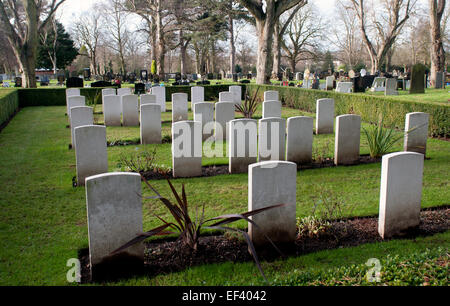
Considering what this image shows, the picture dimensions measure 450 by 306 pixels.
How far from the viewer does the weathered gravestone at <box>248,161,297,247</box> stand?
13.5ft

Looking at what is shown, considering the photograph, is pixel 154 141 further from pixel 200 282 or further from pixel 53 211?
pixel 200 282

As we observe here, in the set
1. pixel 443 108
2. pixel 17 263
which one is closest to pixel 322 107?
pixel 443 108

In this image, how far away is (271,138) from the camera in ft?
24.8

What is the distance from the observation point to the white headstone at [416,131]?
8172 mm

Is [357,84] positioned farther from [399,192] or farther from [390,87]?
[399,192]

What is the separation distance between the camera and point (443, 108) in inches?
407

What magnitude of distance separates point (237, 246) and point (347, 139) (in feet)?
14.4

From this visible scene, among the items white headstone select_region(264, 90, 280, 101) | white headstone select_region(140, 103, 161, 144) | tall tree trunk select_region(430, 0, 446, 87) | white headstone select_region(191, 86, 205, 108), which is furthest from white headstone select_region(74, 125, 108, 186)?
tall tree trunk select_region(430, 0, 446, 87)

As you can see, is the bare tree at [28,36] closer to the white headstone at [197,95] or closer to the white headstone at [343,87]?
the white headstone at [197,95]

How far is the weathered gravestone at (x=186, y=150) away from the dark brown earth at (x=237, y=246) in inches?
103

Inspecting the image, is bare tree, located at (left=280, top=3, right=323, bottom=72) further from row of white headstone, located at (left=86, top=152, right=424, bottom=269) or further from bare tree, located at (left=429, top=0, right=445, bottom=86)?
row of white headstone, located at (left=86, top=152, right=424, bottom=269)

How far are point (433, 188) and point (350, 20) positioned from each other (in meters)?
57.2

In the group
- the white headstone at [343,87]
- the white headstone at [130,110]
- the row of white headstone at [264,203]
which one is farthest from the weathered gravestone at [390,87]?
the row of white headstone at [264,203]

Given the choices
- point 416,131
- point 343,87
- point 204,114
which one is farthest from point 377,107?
point 343,87
